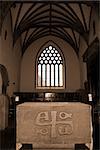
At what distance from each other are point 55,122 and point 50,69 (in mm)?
13969

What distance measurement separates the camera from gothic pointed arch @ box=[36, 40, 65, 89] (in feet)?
59.9

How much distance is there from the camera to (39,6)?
1291 centimetres

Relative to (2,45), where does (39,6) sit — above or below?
above

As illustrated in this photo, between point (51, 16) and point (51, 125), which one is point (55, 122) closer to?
point (51, 125)

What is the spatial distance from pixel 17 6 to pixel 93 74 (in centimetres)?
572

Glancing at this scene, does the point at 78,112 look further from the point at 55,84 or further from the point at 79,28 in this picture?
the point at 55,84

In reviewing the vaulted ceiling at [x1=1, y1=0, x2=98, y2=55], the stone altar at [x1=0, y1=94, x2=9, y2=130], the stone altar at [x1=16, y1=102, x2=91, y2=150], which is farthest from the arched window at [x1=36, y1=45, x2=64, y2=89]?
the stone altar at [x1=16, y1=102, x2=91, y2=150]

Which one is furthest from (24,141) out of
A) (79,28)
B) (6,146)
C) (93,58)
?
(79,28)

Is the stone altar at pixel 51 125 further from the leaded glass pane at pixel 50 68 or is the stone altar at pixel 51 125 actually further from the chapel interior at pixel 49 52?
the leaded glass pane at pixel 50 68

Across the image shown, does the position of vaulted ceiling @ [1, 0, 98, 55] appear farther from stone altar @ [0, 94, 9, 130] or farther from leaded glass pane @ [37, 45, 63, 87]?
stone altar @ [0, 94, 9, 130]

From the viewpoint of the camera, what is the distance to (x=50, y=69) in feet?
60.7

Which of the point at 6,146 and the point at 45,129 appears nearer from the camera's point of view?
the point at 45,129

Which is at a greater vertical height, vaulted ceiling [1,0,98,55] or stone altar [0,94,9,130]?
vaulted ceiling [1,0,98,55]

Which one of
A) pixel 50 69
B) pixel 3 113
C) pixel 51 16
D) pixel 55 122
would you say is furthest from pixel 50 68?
pixel 55 122
